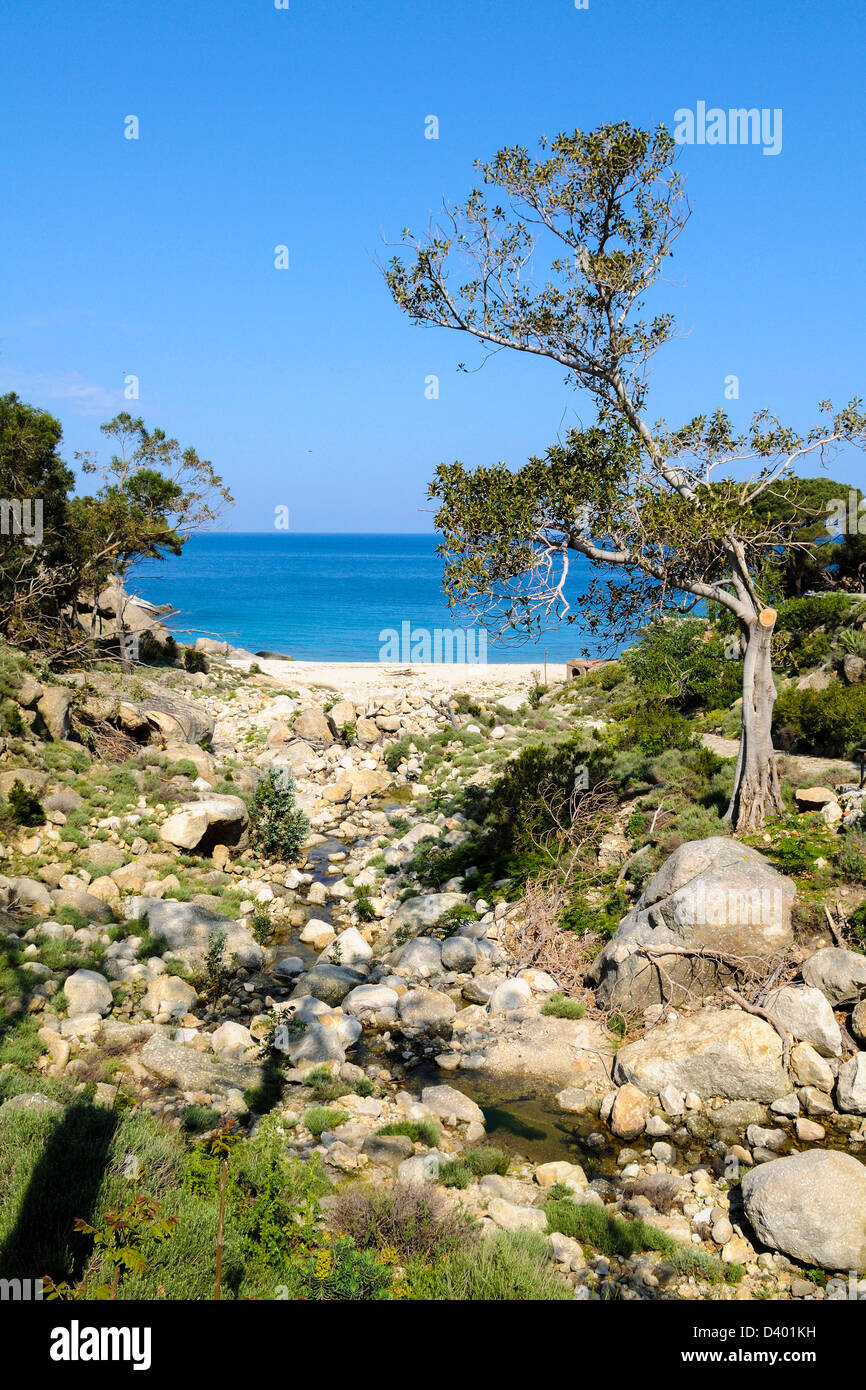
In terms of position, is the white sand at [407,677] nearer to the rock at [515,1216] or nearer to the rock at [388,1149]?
the rock at [388,1149]

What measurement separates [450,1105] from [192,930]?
5418 mm

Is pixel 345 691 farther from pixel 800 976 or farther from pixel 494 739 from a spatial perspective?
pixel 800 976

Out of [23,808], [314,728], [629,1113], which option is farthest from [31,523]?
[629,1113]

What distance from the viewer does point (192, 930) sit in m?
12.5

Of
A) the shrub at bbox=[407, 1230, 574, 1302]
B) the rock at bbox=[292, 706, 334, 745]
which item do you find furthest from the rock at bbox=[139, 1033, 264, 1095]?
the rock at bbox=[292, 706, 334, 745]

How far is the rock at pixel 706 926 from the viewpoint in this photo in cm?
988

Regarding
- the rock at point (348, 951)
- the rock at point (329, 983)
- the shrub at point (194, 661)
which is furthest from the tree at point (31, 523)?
the rock at point (329, 983)

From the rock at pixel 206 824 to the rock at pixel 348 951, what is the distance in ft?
13.5

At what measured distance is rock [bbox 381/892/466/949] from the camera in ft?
45.7

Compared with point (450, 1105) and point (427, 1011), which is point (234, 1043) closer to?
point (427, 1011)

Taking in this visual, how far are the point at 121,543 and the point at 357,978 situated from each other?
2184cm

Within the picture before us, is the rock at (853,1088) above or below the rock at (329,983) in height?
above

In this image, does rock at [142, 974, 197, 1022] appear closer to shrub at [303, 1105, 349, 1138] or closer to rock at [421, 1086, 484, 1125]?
shrub at [303, 1105, 349, 1138]

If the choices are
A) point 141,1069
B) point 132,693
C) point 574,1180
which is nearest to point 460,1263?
point 574,1180
